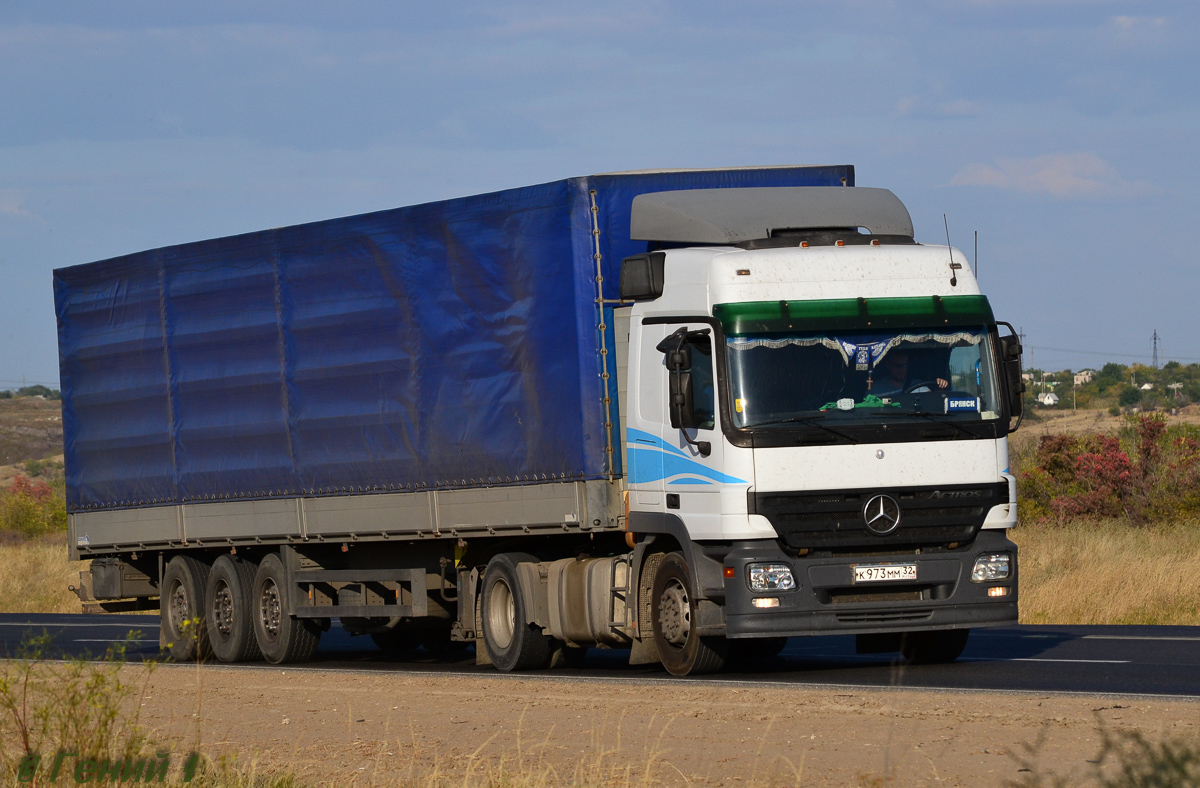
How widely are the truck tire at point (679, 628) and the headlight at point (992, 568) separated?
6.73ft

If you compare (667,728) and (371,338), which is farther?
(371,338)

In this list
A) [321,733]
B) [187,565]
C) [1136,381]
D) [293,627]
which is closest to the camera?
[321,733]

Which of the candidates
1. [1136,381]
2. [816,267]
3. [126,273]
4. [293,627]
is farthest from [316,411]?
[1136,381]

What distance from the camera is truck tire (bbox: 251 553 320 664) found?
1770 centimetres

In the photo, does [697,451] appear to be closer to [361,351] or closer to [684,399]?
[684,399]

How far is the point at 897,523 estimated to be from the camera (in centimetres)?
1285

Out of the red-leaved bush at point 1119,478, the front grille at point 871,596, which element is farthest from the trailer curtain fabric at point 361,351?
the red-leaved bush at point 1119,478

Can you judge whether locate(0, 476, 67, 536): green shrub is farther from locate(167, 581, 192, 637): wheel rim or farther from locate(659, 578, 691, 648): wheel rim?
locate(659, 578, 691, 648): wheel rim

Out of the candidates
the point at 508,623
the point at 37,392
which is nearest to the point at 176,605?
the point at 508,623

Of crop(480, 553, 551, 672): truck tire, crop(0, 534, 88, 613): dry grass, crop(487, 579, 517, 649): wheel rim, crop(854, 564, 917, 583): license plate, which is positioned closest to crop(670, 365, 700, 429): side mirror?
crop(854, 564, 917, 583): license plate

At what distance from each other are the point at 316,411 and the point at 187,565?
336 cm

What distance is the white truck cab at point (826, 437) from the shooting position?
1267 centimetres

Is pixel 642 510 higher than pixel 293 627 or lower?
higher

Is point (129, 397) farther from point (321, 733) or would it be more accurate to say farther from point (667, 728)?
point (667, 728)
